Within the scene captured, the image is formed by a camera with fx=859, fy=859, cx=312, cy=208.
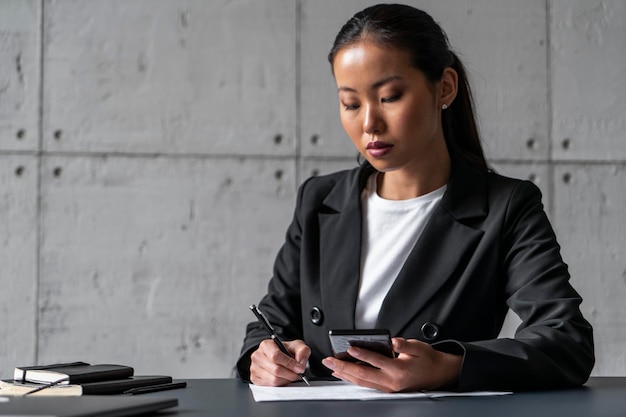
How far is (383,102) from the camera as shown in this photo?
1825 millimetres

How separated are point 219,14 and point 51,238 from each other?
1186 millimetres

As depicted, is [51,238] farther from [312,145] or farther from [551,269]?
→ [551,269]

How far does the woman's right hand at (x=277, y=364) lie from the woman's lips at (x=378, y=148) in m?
0.44

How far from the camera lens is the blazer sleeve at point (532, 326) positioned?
1.52 m

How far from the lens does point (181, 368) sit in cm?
361

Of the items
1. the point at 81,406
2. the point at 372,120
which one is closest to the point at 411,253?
the point at 372,120

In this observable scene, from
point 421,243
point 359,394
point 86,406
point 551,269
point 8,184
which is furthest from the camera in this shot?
point 8,184

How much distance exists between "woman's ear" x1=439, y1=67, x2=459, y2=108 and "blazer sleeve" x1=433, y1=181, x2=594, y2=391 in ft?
0.85

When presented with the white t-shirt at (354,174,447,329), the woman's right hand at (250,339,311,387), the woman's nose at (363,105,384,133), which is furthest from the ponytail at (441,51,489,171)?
the woman's right hand at (250,339,311,387)

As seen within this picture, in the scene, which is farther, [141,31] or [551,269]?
[141,31]

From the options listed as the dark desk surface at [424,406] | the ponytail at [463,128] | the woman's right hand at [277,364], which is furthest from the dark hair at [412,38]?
the dark desk surface at [424,406]

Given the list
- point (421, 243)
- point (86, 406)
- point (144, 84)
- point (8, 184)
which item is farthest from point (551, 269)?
point (8, 184)

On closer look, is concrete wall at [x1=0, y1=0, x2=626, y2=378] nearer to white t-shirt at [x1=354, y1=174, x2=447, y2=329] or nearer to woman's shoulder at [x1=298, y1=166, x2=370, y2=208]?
woman's shoulder at [x1=298, y1=166, x2=370, y2=208]

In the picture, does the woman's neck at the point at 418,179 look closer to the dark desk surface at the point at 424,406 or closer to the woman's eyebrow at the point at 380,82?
the woman's eyebrow at the point at 380,82
